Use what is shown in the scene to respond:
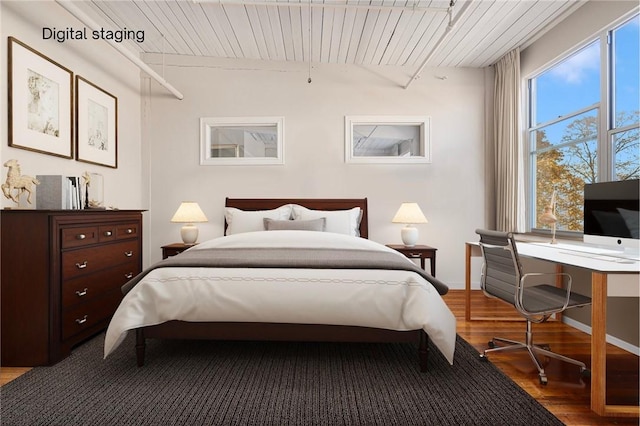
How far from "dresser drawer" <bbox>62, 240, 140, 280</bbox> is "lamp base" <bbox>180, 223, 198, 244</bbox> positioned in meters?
0.72

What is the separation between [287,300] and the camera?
2119mm

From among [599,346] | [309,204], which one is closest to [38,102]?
[309,204]

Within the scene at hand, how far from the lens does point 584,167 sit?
327cm

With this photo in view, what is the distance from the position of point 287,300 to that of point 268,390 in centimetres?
50

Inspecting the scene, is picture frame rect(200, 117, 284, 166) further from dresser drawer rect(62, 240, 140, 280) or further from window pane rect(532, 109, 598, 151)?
window pane rect(532, 109, 598, 151)

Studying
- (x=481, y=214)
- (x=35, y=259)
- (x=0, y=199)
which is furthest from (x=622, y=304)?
(x=0, y=199)

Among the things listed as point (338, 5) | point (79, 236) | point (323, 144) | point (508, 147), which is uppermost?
point (338, 5)

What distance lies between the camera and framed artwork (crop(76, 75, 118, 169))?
11.2 ft

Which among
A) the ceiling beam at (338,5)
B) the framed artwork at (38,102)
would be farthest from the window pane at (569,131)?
the framed artwork at (38,102)

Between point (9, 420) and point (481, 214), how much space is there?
476 centimetres

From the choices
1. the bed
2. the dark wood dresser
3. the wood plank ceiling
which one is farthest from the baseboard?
the dark wood dresser

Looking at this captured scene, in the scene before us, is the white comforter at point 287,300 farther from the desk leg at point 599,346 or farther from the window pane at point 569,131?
the window pane at point 569,131

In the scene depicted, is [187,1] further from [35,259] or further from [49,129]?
[35,259]

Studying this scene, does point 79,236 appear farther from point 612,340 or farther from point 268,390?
point 612,340
